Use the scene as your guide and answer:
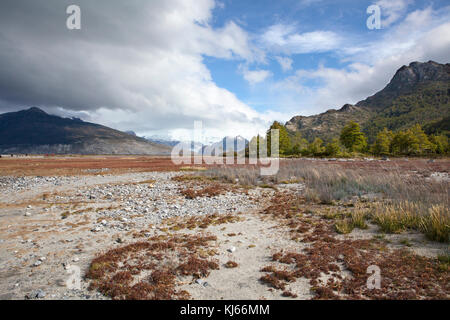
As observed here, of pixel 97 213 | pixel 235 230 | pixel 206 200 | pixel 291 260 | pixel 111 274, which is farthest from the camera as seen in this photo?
pixel 206 200

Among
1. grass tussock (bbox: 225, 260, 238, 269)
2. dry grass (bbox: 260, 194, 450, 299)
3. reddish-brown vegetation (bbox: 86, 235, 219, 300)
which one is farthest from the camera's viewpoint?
grass tussock (bbox: 225, 260, 238, 269)

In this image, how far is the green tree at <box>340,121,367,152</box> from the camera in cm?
6231

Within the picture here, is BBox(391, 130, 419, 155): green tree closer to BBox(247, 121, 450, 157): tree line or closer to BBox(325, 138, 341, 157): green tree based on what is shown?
BBox(247, 121, 450, 157): tree line

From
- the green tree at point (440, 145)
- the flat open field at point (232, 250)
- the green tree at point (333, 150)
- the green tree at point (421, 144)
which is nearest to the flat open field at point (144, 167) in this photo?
the flat open field at point (232, 250)

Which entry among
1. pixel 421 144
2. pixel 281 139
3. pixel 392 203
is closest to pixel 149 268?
pixel 392 203

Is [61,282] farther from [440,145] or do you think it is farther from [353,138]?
[440,145]

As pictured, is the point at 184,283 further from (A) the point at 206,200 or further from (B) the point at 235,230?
(A) the point at 206,200

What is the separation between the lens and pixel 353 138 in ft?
206

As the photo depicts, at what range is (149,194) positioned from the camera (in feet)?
53.3

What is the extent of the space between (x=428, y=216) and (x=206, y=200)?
11.1 m

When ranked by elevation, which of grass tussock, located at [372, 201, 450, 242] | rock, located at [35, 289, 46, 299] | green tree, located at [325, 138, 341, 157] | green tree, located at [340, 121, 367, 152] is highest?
green tree, located at [340, 121, 367, 152]

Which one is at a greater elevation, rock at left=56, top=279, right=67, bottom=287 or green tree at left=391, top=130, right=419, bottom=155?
green tree at left=391, top=130, right=419, bottom=155

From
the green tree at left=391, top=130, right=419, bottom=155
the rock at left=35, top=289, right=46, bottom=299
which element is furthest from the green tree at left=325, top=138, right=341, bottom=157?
the rock at left=35, top=289, right=46, bottom=299
